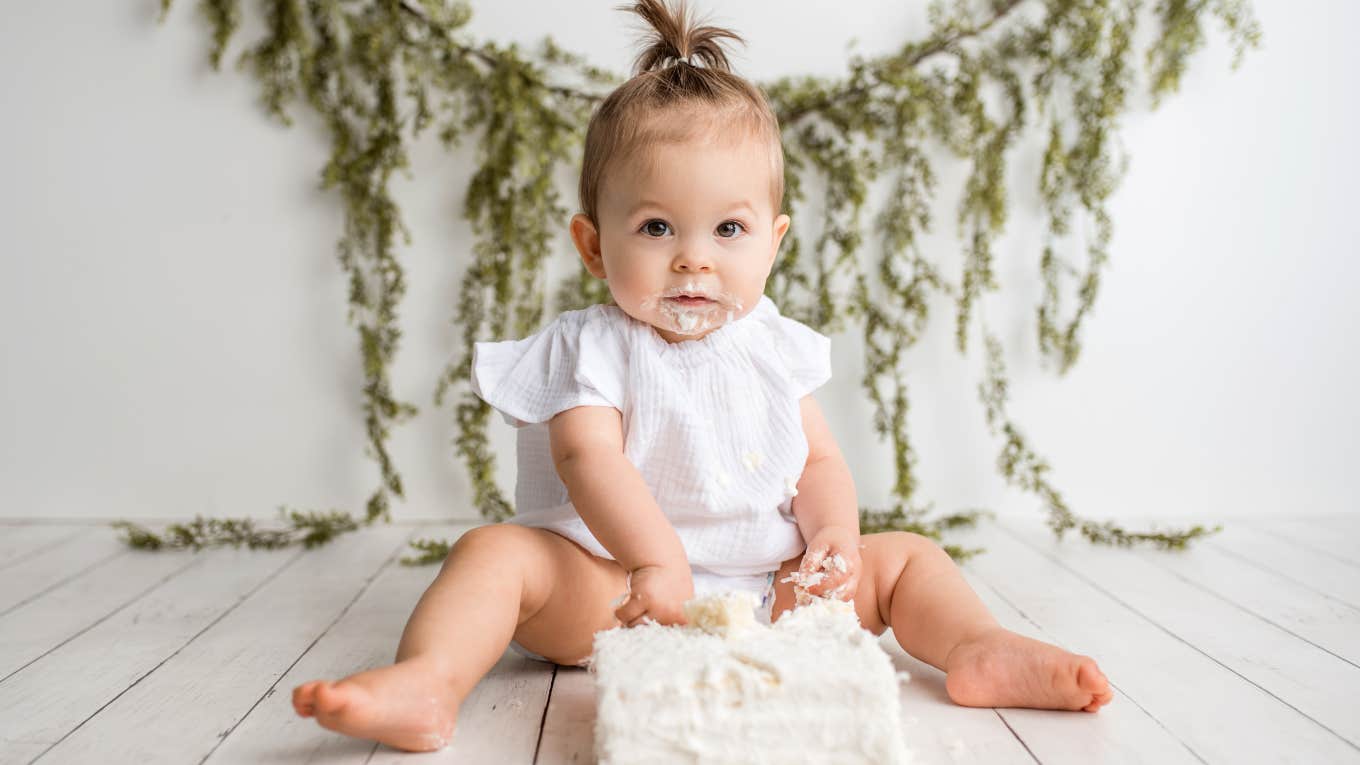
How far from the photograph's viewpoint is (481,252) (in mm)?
1965

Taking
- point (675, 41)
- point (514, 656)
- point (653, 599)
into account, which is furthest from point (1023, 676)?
point (675, 41)

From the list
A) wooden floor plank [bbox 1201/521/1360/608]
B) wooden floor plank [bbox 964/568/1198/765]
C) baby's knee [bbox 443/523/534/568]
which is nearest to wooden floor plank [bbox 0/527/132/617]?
baby's knee [bbox 443/523/534/568]

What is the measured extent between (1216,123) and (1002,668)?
139 cm

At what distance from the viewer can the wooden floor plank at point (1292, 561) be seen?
1.62 m

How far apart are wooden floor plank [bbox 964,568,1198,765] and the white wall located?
38.5 inches

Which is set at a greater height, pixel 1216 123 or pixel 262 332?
pixel 1216 123

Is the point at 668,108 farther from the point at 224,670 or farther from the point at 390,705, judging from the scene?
the point at 224,670

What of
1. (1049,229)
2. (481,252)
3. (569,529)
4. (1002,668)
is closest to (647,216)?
(569,529)

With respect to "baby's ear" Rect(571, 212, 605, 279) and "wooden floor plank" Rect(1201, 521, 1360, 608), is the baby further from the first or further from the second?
"wooden floor plank" Rect(1201, 521, 1360, 608)

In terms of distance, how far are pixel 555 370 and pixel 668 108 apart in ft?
1.06

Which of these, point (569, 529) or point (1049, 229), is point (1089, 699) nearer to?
point (569, 529)

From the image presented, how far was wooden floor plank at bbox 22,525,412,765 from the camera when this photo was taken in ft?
3.36

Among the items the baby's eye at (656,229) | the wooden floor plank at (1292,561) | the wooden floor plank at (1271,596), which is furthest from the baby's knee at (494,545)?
the wooden floor plank at (1292,561)

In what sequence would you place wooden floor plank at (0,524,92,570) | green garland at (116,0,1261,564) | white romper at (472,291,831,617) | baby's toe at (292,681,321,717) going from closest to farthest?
baby's toe at (292,681,321,717) < white romper at (472,291,831,617) < wooden floor plank at (0,524,92,570) < green garland at (116,0,1261,564)
